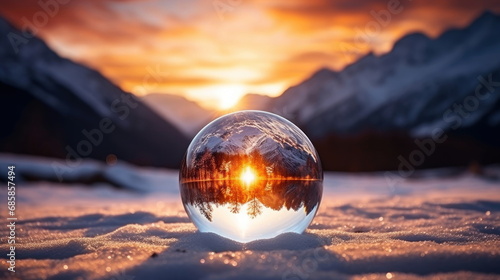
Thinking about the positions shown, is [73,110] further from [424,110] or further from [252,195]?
[424,110]

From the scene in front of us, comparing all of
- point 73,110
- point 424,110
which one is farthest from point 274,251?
point 424,110

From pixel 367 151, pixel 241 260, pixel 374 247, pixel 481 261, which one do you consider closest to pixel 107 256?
pixel 241 260

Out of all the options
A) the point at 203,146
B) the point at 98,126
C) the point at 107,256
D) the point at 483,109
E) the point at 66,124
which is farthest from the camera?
the point at 483,109

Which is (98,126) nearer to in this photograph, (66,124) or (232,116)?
(66,124)

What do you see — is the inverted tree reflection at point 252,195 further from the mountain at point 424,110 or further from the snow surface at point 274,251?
the mountain at point 424,110

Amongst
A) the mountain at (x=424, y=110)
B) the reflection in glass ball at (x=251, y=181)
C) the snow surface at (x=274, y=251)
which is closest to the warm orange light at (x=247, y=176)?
the reflection in glass ball at (x=251, y=181)

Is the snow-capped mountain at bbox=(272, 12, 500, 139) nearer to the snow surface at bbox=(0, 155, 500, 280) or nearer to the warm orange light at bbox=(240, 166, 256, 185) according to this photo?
the snow surface at bbox=(0, 155, 500, 280)

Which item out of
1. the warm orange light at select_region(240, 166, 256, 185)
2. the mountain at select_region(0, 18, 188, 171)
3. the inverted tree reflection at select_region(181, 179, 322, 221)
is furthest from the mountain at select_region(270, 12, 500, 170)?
the mountain at select_region(0, 18, 188, 171)
